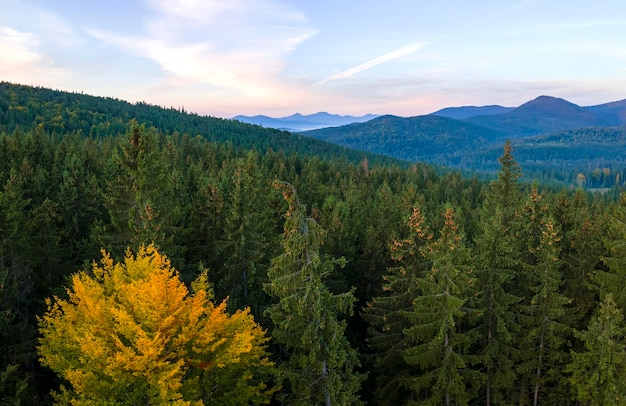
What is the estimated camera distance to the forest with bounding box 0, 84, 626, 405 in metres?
15.4

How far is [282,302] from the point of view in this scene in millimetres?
15797

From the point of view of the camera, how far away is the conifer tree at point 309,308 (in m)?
15.2

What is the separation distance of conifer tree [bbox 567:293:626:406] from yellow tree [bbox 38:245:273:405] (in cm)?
1689

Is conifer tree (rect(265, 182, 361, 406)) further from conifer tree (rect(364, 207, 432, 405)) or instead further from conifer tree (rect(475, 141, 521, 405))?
conifer tree (rect(475, 141, 521, 405))

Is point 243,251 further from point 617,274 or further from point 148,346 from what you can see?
point 617,274

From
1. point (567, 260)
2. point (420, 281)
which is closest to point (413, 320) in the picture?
point (420, 281)

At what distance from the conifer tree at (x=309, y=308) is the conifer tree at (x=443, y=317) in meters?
6.23

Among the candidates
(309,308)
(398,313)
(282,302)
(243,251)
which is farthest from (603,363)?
(243,251)

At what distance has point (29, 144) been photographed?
51750mm

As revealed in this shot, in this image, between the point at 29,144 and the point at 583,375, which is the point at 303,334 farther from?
the point at 29,144

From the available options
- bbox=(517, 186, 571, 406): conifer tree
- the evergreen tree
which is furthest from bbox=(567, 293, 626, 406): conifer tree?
the evergreen tree

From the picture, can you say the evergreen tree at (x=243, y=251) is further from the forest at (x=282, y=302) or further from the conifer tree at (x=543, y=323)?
the conifer tree at (x=543, y=323)

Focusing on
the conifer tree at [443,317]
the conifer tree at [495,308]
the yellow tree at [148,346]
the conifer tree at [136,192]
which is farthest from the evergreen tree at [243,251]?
the conifer tree at [495,308]

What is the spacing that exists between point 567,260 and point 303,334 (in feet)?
84.2
